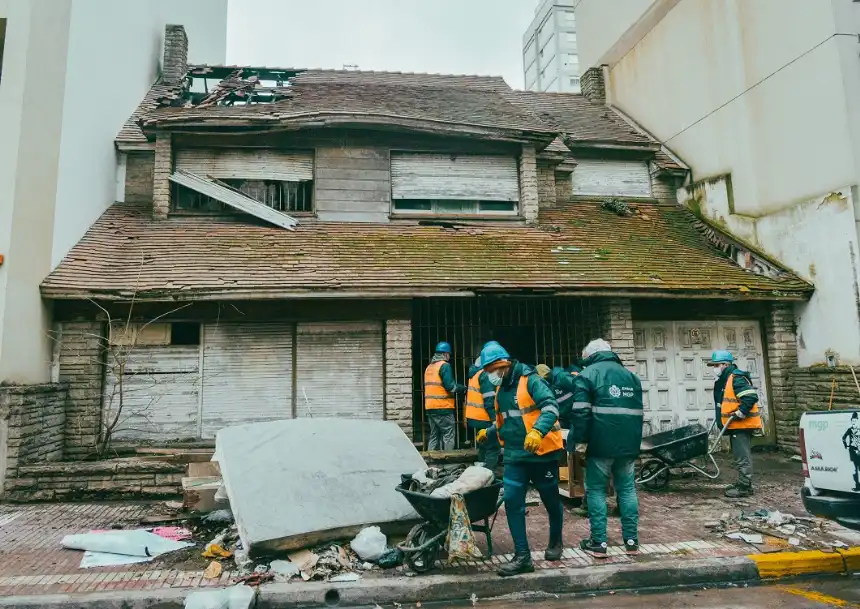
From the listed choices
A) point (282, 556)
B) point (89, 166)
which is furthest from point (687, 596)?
point (89, 166)

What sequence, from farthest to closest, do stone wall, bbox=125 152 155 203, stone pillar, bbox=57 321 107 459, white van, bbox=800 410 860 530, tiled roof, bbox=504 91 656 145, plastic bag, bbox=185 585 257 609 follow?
1. tiled roof, bbox=504 91 656 145
2. stone wall, bbox=125 152 155 203
3. stone pillar, bbox=57 321 107 459
4. white van, bbox=800 410 860 530
5. plastic bag, bbox=185 585 257 609

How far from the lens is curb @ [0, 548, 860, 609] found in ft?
14.4

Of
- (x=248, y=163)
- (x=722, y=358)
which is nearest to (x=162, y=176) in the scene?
(x=248, y=163)

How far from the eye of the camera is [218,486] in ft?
21.1

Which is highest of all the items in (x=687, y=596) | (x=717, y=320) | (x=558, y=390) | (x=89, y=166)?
(x=89, y=166)

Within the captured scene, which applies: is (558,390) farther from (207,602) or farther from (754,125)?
(754,125)

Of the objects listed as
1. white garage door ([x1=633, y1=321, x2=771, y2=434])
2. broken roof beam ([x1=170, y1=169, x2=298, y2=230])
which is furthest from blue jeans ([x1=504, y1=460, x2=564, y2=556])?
broken roof beam ([x1=170, y1=169, x2=298, y2=230])

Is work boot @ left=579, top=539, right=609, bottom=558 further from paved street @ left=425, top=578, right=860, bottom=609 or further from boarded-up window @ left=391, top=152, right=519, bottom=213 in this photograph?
boarded-up window @ left=391, top=152, right=519, bottom=213

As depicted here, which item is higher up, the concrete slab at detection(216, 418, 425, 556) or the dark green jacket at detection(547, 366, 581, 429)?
the dark green jacket at detection(547, 366, 581, 429)

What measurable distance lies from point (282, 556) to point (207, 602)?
99 centimetres

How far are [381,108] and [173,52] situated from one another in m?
6.42

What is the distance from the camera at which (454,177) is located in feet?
37.4

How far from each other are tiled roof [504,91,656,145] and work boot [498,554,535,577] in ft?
34.2

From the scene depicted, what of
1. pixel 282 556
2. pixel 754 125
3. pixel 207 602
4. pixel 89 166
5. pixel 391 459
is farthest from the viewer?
pixel 754 125
